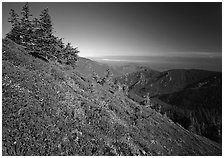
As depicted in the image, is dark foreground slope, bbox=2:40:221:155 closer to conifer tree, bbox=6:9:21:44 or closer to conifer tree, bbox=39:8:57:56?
conifer tree, bbox=39:8:57:56

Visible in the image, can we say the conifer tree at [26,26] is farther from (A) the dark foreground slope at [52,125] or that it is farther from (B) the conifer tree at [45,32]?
(A) the dark foreground slope at [52,125]

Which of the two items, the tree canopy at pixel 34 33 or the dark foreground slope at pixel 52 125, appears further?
the tree canopy at pixel 34 33

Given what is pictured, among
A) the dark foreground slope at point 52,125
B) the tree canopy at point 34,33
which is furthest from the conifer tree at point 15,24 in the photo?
the dark foreground slope at point 52,125

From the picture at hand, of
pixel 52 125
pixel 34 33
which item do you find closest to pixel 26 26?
pixel 34 33

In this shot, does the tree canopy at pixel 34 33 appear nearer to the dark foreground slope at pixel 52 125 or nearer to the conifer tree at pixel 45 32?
the conifer tree at pixel 45 32

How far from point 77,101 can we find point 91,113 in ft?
8.91

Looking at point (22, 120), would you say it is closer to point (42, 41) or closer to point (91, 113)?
point (91, 113)

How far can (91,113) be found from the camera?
66.4 feet

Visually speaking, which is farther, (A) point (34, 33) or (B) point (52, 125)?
(A) point (34, 33)

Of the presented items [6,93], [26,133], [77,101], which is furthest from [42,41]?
[26,133]

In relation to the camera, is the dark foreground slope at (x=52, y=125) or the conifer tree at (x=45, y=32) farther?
the conifer tree at (x=45, y=32)

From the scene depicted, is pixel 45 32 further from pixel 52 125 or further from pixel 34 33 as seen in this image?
pixel 52 125

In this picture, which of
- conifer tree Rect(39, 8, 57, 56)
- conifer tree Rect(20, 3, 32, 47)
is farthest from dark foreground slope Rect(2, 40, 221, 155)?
conifer tree Rect(20, 3, 32, 47)

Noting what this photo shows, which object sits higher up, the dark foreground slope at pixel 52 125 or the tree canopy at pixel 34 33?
the tree canopy at pixel 34 33
